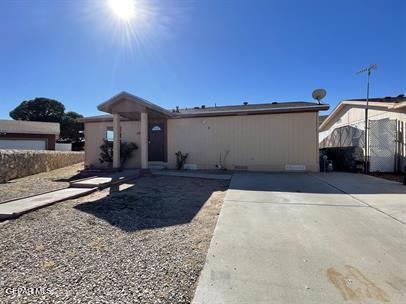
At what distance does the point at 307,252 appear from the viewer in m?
2.62

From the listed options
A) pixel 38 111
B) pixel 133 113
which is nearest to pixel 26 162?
pixel 133 113

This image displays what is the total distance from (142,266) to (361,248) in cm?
267

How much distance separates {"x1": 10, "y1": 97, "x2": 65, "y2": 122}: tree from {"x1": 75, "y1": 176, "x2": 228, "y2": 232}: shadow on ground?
115 feet

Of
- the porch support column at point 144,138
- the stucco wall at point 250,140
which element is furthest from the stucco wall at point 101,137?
the porch support column at point 144,138

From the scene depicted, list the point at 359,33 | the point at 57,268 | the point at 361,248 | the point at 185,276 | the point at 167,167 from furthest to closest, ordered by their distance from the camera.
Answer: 1. the point at 167,167
2. the point at 359,33
3. the point at 361,248
4. the point at 57,268
5. the point at 185,276

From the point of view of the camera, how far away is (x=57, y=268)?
234 cm

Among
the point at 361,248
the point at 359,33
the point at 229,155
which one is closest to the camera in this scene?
the point at 361,248

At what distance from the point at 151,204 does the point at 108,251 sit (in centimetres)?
212

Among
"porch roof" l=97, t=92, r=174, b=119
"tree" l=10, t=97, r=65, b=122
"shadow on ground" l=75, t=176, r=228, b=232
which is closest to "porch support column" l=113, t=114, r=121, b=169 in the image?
"porch roof" l=97, t=92, r=174, b=119

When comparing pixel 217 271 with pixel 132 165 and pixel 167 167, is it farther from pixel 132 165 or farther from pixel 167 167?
pixel 132 165

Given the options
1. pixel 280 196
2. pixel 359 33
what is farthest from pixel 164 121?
pixel 359 33

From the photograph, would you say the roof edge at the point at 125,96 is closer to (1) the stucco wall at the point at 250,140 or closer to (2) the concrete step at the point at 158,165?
(1) the stucco wall at the point at 250,140

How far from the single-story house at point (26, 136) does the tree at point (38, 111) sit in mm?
13659

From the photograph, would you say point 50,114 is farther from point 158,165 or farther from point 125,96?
point 125,96
